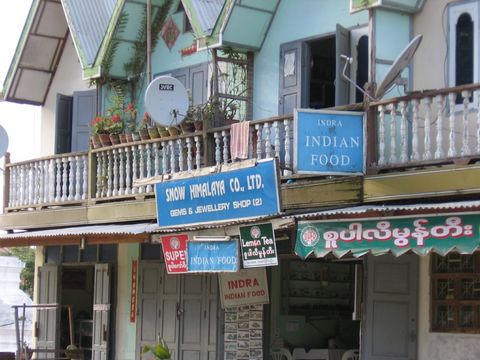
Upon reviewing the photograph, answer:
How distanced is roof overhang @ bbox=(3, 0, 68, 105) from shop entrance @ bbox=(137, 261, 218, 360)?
4.93m

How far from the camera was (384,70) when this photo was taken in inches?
501

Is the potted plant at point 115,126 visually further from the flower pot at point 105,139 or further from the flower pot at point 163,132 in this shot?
the flower pot at point 163,132

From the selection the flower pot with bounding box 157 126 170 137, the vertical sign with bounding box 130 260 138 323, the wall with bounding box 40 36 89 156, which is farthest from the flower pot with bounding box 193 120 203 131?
the wall with bounding box 40 36 89 156

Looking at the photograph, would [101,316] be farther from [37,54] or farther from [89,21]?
[37,54]

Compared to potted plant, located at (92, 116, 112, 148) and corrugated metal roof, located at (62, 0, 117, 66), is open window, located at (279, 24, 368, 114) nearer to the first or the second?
potted plant, located at (92, 116, 112, 148)

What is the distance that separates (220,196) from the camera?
13531 mm

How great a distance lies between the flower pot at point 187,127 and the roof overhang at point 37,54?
547cm

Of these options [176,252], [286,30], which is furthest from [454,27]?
[176,252]

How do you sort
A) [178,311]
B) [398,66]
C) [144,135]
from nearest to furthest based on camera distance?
[398,66] < [144,135] < [178,311]

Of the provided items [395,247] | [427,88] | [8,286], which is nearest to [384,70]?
[427,88]

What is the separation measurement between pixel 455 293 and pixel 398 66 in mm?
2961

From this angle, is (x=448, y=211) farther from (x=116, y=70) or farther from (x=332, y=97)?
(x=116, y=70)

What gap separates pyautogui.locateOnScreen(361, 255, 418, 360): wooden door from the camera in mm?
13086

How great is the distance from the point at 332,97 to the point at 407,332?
13.1 feet
